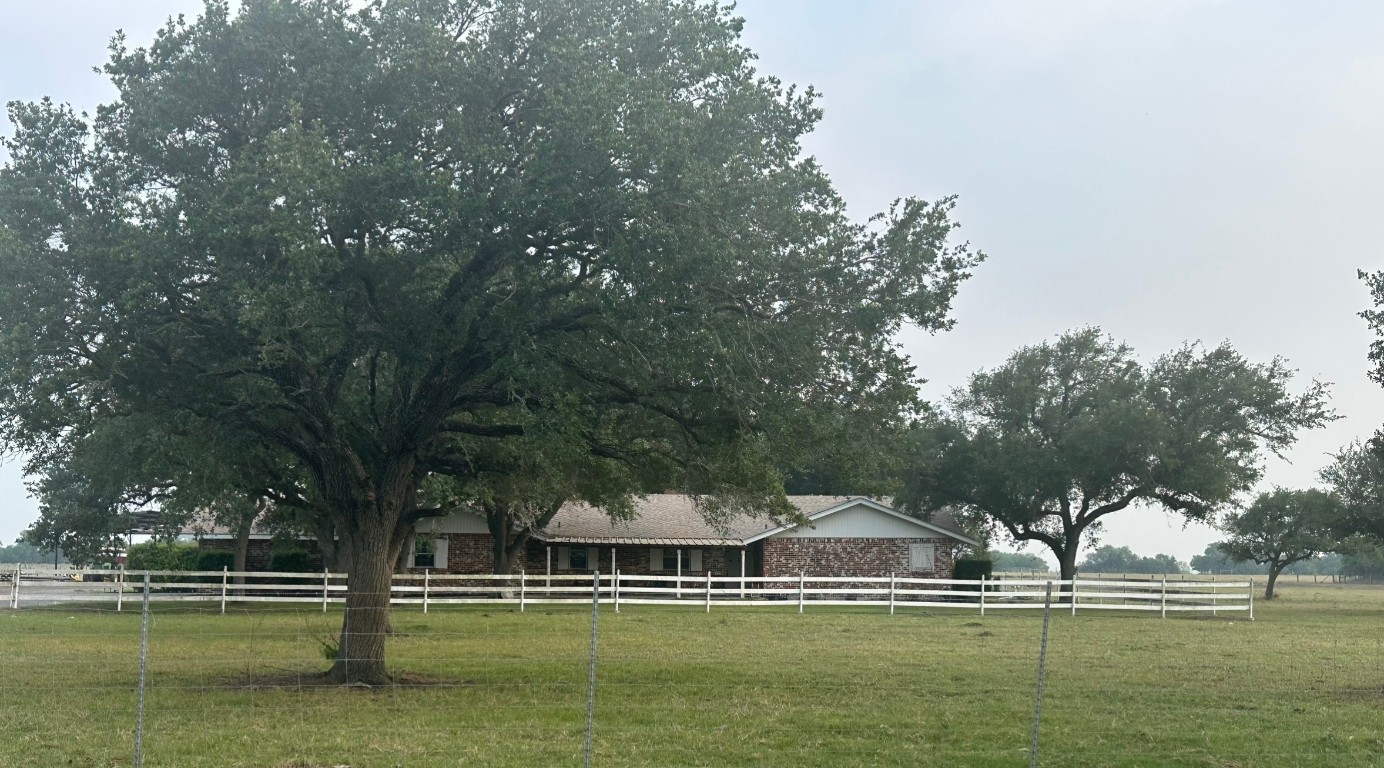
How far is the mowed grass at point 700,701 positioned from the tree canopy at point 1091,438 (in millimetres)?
26284

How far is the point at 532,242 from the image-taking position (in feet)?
55.5

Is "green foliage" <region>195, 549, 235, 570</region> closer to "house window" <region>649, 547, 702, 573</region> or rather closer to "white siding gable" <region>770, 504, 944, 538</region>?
"house window" <region>649, 547, 702, 573</region>

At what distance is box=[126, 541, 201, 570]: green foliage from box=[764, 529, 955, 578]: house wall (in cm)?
2275

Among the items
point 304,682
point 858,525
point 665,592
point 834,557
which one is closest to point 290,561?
point 665,592

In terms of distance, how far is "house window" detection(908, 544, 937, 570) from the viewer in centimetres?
5006

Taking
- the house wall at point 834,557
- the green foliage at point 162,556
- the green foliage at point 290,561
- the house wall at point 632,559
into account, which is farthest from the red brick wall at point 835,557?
the green foliage at point 162,556

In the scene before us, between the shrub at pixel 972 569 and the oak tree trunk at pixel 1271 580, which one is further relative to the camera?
Result: the oak tree trunk at pixel 1271 580

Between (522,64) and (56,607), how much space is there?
28206mm

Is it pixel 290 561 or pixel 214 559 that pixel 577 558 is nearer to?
pixel 290 561

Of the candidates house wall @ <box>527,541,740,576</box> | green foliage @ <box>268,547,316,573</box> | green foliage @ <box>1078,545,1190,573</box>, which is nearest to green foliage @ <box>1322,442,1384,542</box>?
house wall @ <box>527,541,740,576</box>

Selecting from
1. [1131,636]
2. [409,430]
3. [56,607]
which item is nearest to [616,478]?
[409,430]

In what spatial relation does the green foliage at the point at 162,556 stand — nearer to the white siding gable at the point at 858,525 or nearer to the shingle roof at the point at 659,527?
the shingle roof at the point at 659,527

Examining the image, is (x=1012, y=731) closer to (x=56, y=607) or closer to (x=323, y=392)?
(x=323, y=392)

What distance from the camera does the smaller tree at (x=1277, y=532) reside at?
195 ft
